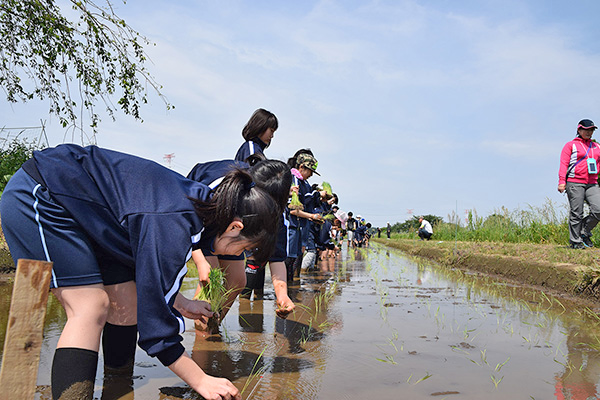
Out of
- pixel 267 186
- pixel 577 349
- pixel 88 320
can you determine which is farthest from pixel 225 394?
pixel 577 349

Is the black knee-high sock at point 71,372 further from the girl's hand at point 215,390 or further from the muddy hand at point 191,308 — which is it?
the muddy hand at point 191,308

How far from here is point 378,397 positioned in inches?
83.4

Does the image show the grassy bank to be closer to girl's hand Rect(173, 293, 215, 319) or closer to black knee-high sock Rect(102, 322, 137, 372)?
A: black knee-high sock Rect(102, 322, 137, 372)

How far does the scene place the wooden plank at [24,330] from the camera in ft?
4.40

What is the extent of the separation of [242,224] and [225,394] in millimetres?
673

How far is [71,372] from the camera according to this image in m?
1.68

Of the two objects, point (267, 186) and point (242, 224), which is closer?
point (242, 224)

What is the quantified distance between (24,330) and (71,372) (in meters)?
0.39

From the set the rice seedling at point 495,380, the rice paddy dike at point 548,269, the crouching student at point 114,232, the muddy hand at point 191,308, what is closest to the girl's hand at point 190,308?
the muddy hand at point 191,308

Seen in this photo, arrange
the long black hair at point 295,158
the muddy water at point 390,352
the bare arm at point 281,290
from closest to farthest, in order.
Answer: the muddy water at point 390,352 → the bare arm at point 281,290 → the long black hair at point 295,158

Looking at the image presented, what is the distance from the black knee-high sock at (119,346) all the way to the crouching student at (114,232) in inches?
15.3

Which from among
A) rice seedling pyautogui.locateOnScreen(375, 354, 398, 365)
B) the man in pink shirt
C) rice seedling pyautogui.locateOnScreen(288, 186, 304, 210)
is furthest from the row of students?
the man in pink shirt

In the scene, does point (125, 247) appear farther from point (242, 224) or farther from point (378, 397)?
point (378, 397)

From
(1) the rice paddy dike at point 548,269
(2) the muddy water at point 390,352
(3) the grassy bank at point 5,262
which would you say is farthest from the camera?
(3) the grassy bank at point 5,262
